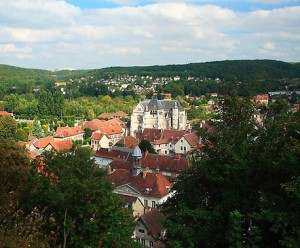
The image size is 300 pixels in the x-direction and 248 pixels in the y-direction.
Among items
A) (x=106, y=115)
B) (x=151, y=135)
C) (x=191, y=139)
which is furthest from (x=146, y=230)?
(x=106, y=115)

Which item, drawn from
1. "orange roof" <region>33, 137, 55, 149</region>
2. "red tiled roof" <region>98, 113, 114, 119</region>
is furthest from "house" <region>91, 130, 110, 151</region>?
"red tiled roof" <region>98, 113, 114, 119</region>

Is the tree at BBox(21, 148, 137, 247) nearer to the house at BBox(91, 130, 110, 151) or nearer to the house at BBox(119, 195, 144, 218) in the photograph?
the house at BBox(119, 195, 144, 218)

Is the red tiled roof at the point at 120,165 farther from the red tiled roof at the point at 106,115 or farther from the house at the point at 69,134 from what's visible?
the red tiled roof at the point at 106,115

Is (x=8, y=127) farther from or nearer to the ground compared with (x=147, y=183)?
farther from the ground

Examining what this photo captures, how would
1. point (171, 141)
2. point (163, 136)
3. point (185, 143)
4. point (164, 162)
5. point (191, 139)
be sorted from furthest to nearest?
point (163, 136)
point (171, 141)
point (185, 143)
point (191, 139)
point (164, 162)

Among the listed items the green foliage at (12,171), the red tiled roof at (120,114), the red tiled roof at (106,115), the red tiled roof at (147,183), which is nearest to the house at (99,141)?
the red tiled roof at (147,183)

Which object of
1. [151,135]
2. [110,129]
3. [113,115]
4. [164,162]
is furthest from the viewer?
[113,115]

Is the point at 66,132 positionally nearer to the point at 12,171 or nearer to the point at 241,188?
the point at 12,171
